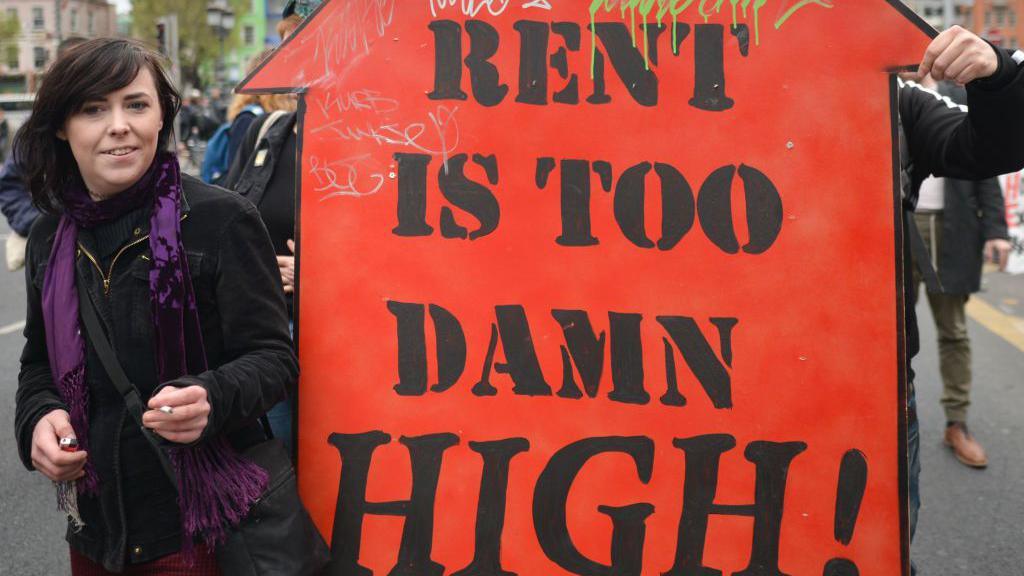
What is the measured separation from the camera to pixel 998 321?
7.54m

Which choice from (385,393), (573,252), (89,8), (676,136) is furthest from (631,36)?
(89,8)

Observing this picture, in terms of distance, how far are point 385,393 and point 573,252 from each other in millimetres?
475

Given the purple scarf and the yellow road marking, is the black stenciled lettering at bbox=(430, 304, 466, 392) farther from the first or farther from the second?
the yellow road marking

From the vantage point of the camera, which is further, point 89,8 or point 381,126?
point 89,8

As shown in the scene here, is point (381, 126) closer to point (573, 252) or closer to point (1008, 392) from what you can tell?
point (573, 252)

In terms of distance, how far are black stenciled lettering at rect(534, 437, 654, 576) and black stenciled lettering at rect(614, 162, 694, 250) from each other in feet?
1.33

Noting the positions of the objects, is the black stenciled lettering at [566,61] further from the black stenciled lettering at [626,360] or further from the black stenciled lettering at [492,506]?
the black stenciled lettering at [492,506]

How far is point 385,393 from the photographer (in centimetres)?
202

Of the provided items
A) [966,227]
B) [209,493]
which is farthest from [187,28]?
[209,493]

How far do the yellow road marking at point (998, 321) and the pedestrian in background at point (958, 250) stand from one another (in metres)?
2.45

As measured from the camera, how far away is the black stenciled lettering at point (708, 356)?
197 cm

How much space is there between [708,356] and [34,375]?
1307 millimetres

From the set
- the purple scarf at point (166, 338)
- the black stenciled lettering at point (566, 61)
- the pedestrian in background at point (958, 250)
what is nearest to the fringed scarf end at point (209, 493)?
the purple scarf at point (166, 338)

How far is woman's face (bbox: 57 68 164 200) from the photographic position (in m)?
1.77
